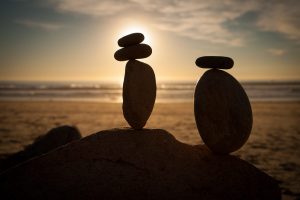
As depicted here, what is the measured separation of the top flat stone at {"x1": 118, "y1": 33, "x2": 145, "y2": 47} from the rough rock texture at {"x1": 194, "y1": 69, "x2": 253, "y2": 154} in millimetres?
1607

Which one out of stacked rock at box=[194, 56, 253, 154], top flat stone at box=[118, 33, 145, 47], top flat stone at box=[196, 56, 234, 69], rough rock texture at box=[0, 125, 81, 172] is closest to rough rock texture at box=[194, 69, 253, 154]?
stacked rock at box=[194, 56, 253, 154]

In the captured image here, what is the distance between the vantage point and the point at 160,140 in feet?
20.1

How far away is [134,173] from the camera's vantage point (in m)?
5.31

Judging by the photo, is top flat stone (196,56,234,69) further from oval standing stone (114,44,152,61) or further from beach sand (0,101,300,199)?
beach sand (0,101,300,199)

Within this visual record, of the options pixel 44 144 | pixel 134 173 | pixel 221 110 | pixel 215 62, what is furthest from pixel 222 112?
pixel 44 144

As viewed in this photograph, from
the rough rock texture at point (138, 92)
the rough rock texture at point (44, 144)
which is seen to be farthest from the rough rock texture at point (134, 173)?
the rough rock texture at point (44, 144)

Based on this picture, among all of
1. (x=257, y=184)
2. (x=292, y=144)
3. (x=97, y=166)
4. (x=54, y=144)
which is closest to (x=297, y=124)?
(x=292, y=144)

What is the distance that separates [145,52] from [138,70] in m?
0.42

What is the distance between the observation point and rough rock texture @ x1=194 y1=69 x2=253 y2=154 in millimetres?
5812

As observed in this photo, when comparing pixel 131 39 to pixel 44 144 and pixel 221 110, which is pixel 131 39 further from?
pixel 44 144

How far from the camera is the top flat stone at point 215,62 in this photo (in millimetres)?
6133

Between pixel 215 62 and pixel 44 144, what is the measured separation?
548cm

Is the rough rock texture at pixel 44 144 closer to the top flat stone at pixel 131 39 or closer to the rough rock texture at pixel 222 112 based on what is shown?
the top flat stone at pixel 131 39

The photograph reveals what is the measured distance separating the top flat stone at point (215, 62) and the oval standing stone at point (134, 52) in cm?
114
